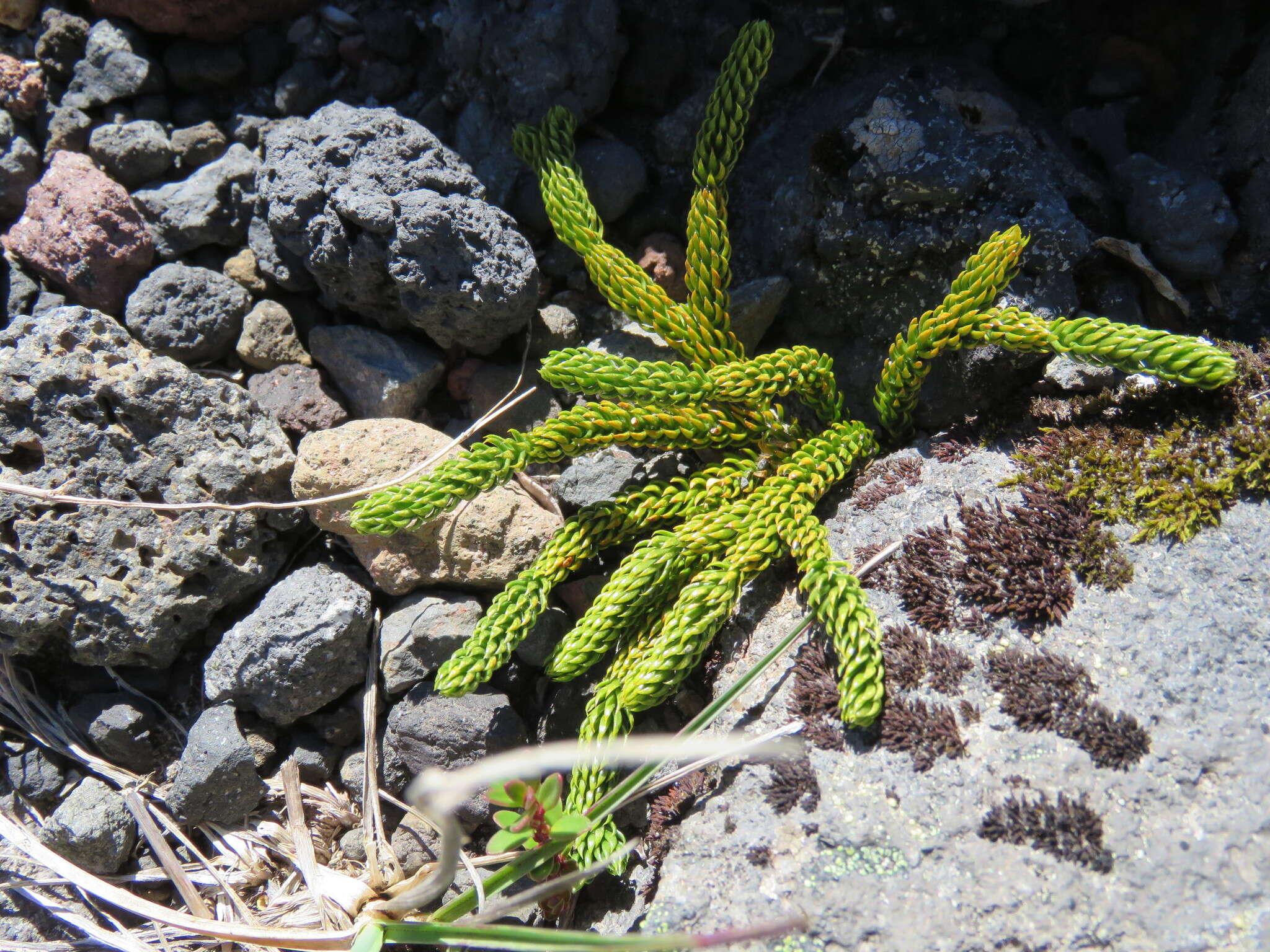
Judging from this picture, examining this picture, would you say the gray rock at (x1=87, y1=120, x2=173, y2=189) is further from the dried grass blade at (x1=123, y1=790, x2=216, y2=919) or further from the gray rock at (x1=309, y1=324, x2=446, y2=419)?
the dried grass blade at (x1=123, y1=790, x2=216, y2=919)

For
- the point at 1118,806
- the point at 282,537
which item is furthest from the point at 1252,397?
the point at 282,537

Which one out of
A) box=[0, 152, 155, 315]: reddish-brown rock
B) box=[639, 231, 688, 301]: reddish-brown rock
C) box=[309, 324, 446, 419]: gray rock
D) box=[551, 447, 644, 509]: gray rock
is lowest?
box=[551, 447, 644, 509]: gray rock

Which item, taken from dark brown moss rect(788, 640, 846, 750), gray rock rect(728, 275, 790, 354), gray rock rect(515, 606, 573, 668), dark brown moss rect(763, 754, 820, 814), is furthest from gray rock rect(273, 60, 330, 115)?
dark brown moss rect(763, 754, 820, 814)

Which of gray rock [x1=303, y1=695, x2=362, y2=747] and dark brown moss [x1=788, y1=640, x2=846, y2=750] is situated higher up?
dark brown moss [x1=788, y1=640, x2=846, y2=750]

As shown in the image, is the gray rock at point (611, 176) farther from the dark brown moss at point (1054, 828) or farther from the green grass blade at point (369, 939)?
the green grass blade at point (369, 939)

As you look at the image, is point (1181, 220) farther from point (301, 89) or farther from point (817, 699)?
point (301, 89)

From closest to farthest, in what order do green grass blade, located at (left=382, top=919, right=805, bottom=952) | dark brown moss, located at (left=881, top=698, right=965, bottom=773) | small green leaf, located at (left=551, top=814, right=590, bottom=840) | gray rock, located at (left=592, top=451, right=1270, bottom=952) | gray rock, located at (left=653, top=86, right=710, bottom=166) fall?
green grass blade, located at (left=382, top=919, right=805, bottom=952) < gray rock, located at (left=592, top=451, right=1270, bottom=952) < small green leaf, located at (left=551, top=814, right=590, bottom=840) < dark brown moss, located at (left=881, top=698, right=965, bottom=773) < gray rock, located at (left=653, top=86, right=710, bottom=166)

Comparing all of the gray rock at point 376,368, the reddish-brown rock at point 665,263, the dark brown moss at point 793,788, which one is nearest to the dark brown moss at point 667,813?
the dark brown moss at point 793,788

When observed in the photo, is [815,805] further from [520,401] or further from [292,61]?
[292,61]
